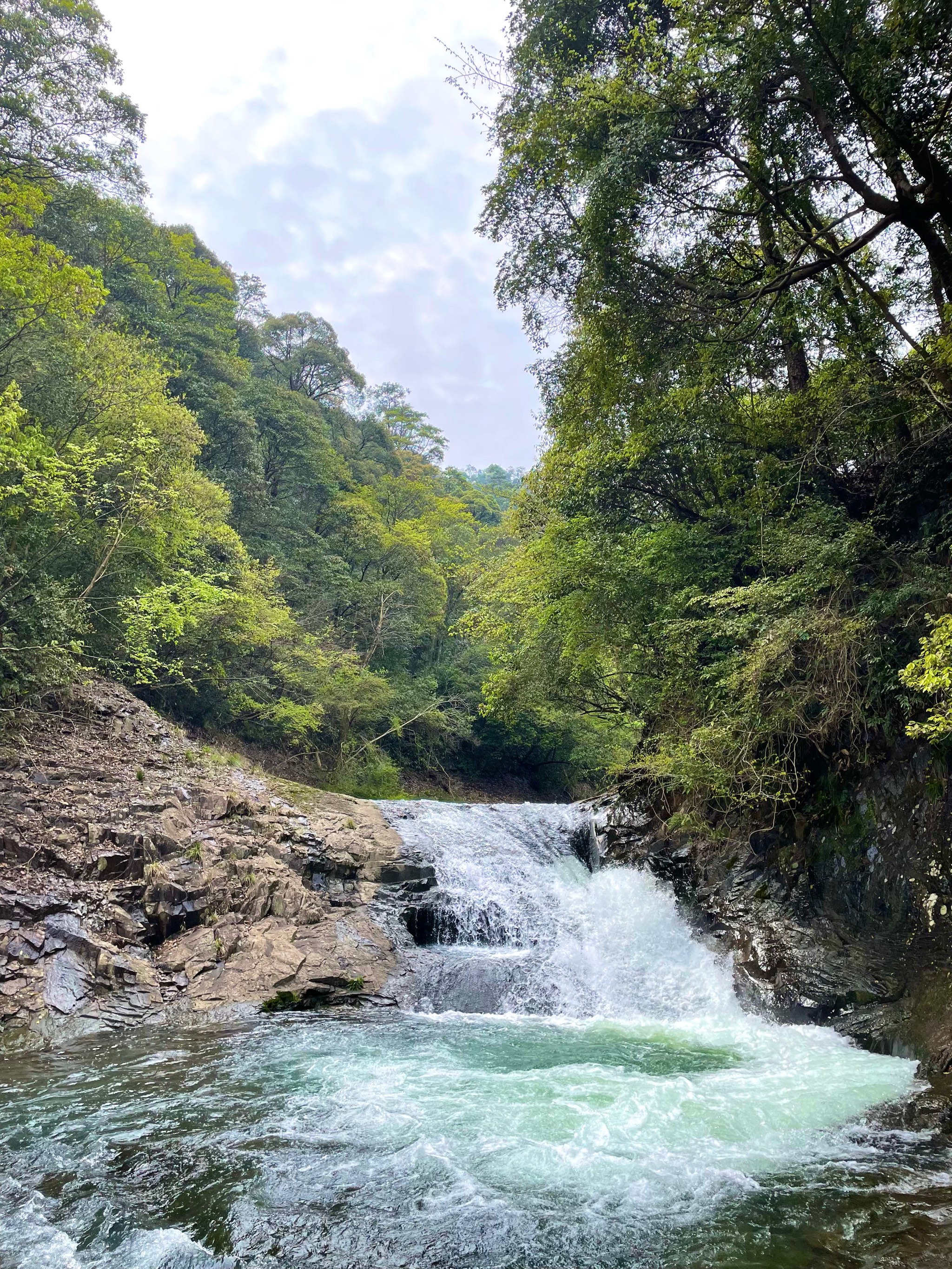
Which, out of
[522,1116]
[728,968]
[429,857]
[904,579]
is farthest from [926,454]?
[429,857]

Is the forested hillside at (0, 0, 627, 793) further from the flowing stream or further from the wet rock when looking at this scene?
the flowing stream

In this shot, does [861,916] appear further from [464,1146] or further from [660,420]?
[660,420]

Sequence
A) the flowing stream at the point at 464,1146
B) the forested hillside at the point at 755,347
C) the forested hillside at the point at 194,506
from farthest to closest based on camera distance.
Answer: the forested hillside at the point at 194,506
the forested hillside at the point at 755,347
the flowing stream at the point at 464,1146

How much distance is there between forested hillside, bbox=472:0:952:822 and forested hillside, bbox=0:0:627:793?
712 centimetres

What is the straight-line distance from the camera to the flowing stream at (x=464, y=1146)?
12.6ft

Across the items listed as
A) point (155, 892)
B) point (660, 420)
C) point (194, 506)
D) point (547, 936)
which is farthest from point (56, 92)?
point (547, 936)

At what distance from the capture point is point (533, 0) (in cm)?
1032

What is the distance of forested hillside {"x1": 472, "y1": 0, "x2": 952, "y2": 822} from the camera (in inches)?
287

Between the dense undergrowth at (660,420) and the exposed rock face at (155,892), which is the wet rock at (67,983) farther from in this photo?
the dense undergrowth at (660,420)

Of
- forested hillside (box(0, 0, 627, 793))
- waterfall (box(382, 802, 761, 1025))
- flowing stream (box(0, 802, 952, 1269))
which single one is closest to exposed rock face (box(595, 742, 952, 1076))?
flowing stream (box(0, 802, 952, 1269))

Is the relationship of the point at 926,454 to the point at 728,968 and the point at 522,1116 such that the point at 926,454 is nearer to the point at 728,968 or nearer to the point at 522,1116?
the point at 728,968

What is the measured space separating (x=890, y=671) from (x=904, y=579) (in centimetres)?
109

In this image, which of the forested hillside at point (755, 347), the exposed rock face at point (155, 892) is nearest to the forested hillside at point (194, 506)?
the exposed rock face at point (155, 892)

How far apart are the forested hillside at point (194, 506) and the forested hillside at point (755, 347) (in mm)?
7117
